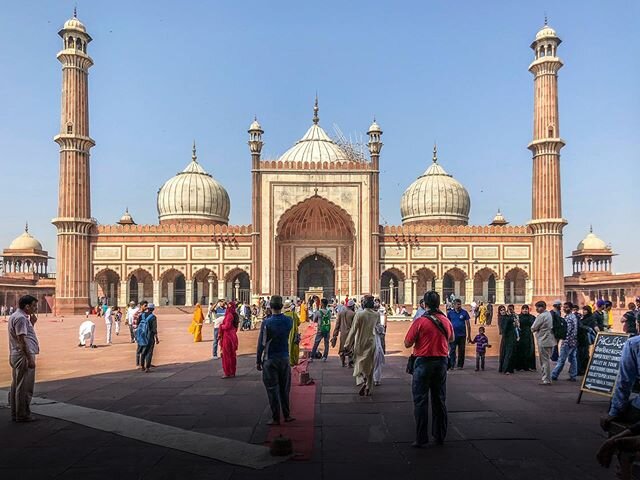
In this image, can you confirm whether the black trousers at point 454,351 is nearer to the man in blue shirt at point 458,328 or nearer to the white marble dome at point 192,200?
the man in blue shirt at point 458,328

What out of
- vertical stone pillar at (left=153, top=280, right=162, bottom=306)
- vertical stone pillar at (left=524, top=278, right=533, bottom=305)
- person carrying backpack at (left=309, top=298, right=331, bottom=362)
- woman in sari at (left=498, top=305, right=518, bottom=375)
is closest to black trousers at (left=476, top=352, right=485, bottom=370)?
woman in sari at (left=498, top=305, right=518, bottom=375)

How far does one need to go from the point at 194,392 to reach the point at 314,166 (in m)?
31.6

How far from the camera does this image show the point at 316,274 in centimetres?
4244

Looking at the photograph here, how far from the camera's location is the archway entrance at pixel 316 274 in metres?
41.8

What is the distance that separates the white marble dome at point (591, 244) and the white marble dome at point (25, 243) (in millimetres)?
48632

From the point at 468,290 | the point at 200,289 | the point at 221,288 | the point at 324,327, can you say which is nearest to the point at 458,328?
the point at 324,327

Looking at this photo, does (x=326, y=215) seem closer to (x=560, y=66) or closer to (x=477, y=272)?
(x=477, y=272)

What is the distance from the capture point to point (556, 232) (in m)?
39.0

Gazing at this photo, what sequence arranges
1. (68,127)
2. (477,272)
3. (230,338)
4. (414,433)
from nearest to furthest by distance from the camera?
(414,433) < (230,338) < (68,127) < (477,272)

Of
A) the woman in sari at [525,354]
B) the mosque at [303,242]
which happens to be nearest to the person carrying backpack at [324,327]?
the woman in sari at [525,354]

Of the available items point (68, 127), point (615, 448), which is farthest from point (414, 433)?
point (68, 127)

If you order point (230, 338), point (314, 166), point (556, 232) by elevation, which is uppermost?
point (314, 166)

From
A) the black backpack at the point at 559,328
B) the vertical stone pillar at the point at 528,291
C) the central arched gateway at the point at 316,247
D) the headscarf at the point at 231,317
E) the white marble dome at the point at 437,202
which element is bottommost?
the vertical stone pillar at the point at 528,291

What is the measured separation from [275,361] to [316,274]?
1413 inches
